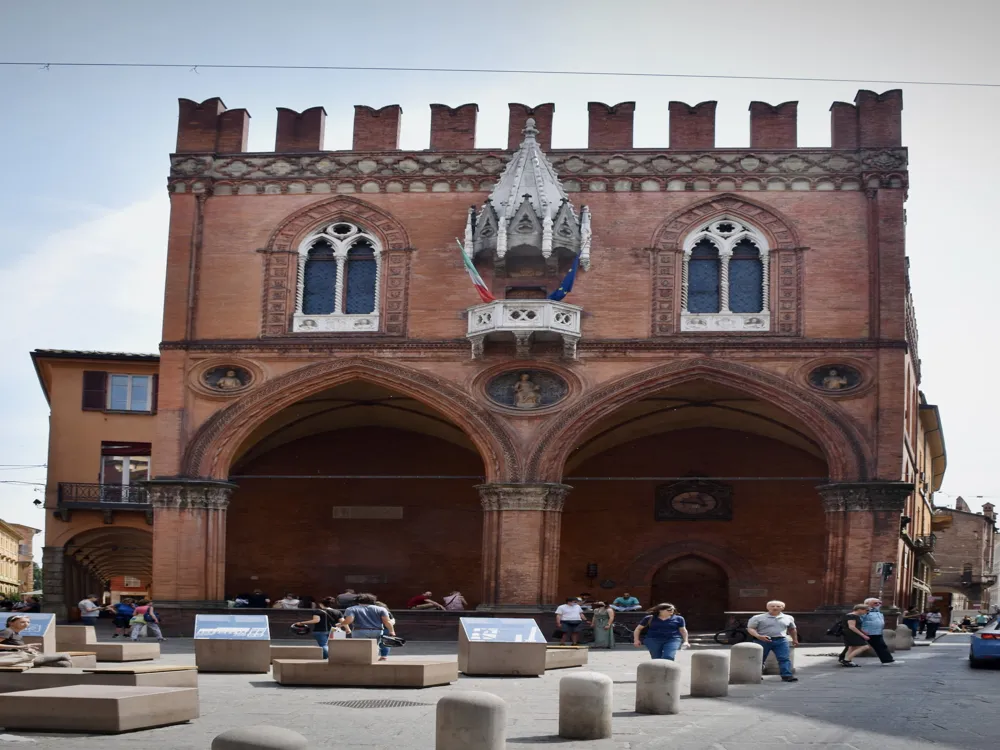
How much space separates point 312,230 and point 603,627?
11539mm

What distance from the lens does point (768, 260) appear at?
108 feet

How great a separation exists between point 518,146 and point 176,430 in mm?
10075

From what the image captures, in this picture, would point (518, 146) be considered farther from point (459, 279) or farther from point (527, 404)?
point (527, 404)

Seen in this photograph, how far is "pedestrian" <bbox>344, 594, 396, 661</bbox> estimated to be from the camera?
19.9 m

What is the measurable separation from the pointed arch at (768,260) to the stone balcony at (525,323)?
1952 mm

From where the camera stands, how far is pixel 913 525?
3928cm

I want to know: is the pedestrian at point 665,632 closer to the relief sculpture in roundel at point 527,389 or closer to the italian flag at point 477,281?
the relief sculpture in roundel at point 527,389

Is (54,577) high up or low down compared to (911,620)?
up

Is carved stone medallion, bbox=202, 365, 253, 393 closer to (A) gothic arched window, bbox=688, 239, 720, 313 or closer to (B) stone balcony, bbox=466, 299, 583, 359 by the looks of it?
(B) stone balcony, bbox=466, 299, 583, 359

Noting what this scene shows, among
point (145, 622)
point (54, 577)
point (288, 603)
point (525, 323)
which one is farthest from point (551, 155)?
point (54, 577)

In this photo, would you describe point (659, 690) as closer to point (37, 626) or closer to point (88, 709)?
point (88, 709)

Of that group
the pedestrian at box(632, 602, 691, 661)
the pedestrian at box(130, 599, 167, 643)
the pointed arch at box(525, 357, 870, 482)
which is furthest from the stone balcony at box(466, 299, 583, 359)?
the pedestrian at box(632, 602, 691, 661)

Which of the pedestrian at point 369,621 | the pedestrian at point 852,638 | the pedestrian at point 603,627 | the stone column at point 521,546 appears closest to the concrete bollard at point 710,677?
the pedestrian at point 369,621

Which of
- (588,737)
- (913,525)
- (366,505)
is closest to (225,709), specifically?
(588,737)
